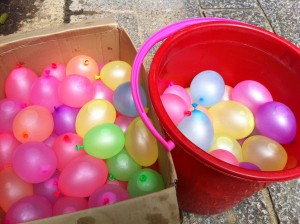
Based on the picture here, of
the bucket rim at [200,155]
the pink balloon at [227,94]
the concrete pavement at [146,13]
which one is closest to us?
the bucket rim at [200,155]

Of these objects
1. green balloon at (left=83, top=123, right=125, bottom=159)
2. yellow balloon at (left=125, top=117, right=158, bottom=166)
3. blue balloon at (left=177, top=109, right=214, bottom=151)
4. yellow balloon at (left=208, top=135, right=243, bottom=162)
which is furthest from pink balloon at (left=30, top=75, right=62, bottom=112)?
yellow balloon at (left=208, top=135, right=243, bottom=162)

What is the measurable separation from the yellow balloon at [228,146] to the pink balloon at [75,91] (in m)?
0.47

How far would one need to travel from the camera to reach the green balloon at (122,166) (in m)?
1.06

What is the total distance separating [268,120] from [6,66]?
0.93 meters

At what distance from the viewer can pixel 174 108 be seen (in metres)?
1.06

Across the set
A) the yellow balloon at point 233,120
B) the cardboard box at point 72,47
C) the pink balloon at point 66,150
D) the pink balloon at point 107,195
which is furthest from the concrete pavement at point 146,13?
the pink balloon at point 107,195

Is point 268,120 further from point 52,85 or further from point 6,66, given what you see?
point 6,66

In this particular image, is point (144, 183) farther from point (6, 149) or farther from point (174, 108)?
→ point (6, 149)

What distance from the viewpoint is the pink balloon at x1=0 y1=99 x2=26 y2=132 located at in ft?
3.71

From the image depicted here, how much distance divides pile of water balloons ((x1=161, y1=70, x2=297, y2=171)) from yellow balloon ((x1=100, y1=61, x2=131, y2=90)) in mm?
169

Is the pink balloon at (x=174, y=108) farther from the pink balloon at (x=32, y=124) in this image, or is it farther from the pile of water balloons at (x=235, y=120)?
the pink balloon at (x=32, y=124)

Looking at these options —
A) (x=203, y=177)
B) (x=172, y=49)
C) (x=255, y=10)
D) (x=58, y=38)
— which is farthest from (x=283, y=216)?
(x=255, y=10)

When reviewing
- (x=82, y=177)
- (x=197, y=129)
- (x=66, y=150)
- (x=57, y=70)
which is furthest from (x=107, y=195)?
(x=57, y=70)

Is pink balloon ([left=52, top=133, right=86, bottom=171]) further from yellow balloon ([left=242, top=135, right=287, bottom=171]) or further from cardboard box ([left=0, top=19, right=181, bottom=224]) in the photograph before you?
yellow balloon ([left=242, top=135, right=287, bottom=171])
